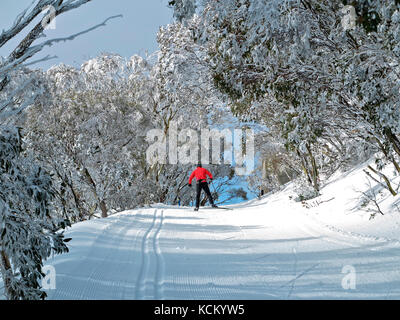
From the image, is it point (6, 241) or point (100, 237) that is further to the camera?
point (100, 237)

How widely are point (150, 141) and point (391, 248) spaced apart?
1681 cm

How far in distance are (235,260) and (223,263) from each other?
22cm

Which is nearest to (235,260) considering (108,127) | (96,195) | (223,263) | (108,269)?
(223,263)

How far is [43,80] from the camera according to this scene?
48.4 ft

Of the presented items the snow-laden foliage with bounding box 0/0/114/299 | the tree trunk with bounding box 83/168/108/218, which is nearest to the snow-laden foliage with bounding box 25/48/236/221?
the tree trunk with bounding box 83/168/108/218

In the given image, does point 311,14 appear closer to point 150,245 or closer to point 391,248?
point 391,248

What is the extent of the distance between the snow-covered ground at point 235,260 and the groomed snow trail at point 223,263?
0.01 metres

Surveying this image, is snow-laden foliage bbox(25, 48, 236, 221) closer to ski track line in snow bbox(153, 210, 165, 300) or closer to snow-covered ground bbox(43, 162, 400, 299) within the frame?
snow-covered ground bbox(43, 162, 400, 299)

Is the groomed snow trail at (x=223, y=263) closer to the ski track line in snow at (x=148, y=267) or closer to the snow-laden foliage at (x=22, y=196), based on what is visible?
the ski track line in snow at (x=148, y=267)

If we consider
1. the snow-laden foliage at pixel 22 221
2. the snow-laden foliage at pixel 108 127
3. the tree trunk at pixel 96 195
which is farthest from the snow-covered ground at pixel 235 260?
the tree trunk at pixel 96 195

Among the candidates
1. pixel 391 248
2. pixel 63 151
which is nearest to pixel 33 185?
pixel 391 248

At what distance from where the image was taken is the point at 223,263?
503cm

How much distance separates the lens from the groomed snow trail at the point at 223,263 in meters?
3.76

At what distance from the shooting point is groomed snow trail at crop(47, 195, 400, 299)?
376 cm
